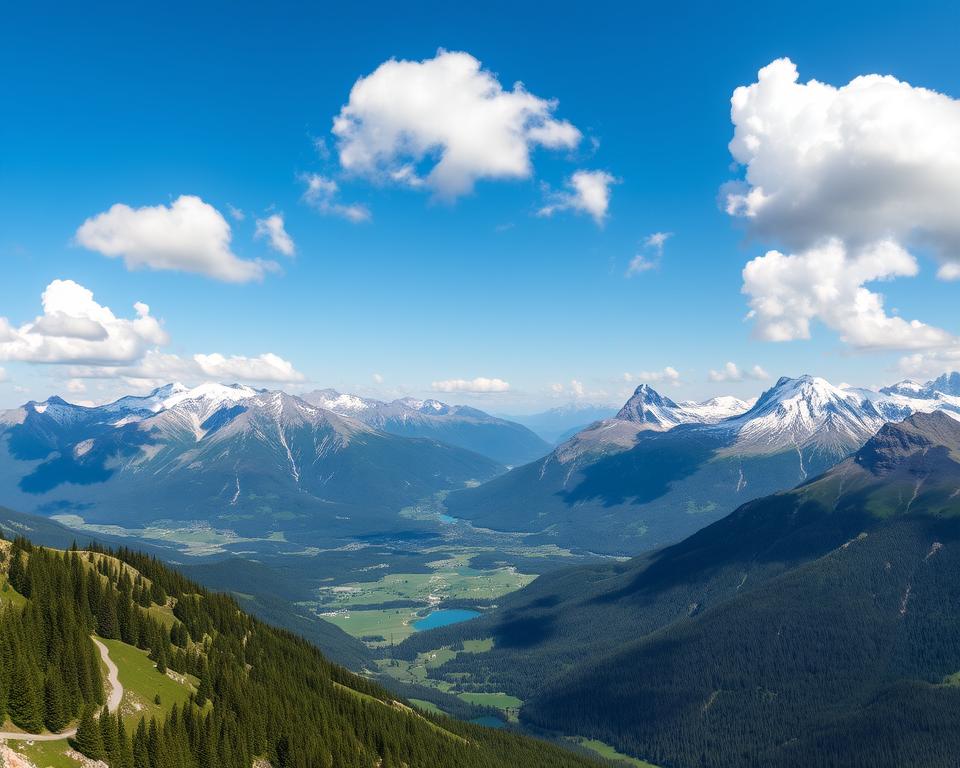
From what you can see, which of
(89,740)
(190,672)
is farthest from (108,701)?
(190,672)

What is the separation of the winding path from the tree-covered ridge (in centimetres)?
138

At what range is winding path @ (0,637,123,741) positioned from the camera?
88.6 metres

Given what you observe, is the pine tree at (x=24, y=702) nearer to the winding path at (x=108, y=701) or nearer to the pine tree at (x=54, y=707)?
the pine tree at (x=54, y=707)

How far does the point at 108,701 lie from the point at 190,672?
32.6 metres

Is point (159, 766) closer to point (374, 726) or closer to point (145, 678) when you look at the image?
point (145, 678)

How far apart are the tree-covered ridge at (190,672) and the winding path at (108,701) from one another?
1.38 m

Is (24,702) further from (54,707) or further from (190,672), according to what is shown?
(190,672)

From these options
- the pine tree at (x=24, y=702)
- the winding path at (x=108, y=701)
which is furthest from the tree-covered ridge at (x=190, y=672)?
the winding path at (x=108, y=701)

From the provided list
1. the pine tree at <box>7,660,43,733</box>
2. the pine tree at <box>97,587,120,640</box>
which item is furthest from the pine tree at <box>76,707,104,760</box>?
the pine tree at <box>97,587,120,640</box>

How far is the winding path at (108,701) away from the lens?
88.6 m

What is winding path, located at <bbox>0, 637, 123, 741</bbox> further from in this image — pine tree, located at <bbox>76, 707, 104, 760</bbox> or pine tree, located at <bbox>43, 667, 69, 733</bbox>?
pine tree, located at <bbox>76, 707, 104, 760</bbox>

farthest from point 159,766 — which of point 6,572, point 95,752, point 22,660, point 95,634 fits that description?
point 6,572

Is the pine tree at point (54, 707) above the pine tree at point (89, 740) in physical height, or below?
above

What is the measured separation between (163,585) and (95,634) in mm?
39549
